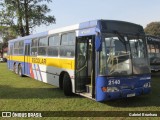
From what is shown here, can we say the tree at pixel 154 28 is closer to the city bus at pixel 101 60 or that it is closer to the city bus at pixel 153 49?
the city bus at pixel 153 49

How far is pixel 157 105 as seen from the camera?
29.0 ft

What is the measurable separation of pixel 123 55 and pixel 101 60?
0.82m

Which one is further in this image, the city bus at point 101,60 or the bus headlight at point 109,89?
the city bus at point 101,60

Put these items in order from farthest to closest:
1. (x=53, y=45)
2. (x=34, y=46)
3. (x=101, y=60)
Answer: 1. (x=34, y=46)
2. (x=53, y=45)
3. (x=101, y=60)

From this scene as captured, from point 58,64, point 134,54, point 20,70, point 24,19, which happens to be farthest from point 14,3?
point 134,54

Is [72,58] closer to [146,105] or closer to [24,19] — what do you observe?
[146,105]

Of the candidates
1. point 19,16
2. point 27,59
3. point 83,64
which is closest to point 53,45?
point 83,64

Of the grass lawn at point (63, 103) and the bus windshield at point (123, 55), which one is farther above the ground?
the bus windshield at point (123, 55)

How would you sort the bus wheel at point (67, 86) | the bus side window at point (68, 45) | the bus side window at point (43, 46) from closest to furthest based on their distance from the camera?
1. the bus side window at point (68, 45)
2. the bus wheel at point (67, 86)
3. the bus side window at point (43, 46)

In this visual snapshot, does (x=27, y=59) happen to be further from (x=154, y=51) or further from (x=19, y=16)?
(x=19, y=16)

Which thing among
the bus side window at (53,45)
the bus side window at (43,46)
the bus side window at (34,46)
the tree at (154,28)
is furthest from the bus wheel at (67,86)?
the tree at (154,28)

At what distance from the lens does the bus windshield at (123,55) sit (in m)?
8.36

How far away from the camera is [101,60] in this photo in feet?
27.5

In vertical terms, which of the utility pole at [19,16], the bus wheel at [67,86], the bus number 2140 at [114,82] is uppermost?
the utility pole at [19,16]
